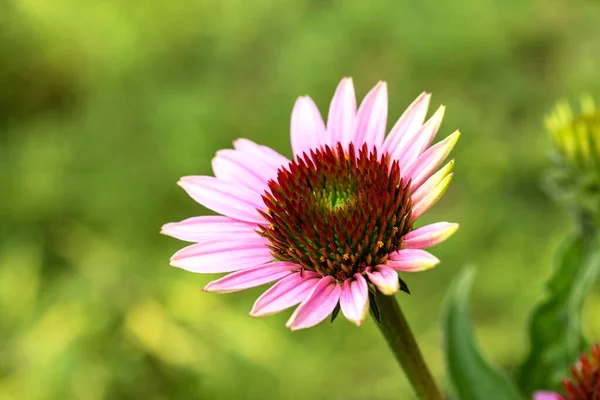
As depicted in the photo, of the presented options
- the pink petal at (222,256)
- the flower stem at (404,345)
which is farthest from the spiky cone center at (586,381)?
the pink petal at (222,256)

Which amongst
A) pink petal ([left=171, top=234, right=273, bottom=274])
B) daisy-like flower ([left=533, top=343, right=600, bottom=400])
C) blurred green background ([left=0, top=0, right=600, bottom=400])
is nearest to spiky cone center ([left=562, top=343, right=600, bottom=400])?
daisy-like flower ([left=533, top=343, right=600, bottom=400])

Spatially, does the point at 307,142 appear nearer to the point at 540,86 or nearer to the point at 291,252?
the point at 291,252

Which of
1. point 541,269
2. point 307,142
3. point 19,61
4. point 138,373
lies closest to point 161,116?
point 19,61

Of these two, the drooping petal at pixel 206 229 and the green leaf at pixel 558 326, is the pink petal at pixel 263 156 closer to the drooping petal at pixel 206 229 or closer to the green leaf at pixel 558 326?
the drooping petal at pixel 206 229

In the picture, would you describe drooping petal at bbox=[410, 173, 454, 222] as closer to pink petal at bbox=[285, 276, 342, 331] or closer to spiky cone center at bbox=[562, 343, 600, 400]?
pink petal at bbox=[285, 276, 342, 331]

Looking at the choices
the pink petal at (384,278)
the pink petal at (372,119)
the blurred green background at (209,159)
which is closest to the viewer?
the pink petal at (384,278)

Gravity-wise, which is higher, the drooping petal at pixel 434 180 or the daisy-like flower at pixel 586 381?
the drooping petal at pixel 434 180

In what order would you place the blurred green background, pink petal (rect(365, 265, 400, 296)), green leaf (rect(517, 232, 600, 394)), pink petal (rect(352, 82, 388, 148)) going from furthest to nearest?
the blurred green background → green leaf (rect(517, 232, 600, 394)) → pink petal (rect(352, 82, 388, 148)) → pink petal (rect(365, 265, 400, 296))
